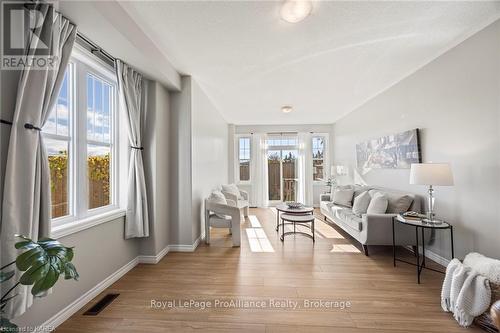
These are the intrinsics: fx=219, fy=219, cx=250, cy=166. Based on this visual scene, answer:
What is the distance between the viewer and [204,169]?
412cm

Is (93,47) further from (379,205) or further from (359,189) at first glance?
(359,189)

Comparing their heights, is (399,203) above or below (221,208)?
above

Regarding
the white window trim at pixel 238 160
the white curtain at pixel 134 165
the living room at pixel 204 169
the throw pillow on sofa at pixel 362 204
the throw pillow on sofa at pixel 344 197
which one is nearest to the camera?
the living room at pixel 204 169

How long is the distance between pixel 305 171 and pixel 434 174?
4.58 m

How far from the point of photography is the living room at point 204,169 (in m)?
1.55

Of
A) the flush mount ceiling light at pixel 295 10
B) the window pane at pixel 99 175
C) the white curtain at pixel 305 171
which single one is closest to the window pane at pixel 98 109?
the window pane at pixel 99 175

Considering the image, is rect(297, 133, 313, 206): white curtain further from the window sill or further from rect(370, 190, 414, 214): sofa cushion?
the window sill

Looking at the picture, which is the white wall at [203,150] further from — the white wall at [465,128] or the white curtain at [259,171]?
the white wall at [465,128]

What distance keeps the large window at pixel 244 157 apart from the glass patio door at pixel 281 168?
654mm

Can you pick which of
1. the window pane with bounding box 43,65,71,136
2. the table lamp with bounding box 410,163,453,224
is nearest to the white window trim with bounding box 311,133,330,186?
the table lamp with bounding box 410,163,453,224

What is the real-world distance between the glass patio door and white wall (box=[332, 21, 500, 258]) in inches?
151

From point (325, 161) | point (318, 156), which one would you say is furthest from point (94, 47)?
point (325, 161)

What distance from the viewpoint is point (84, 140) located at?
2219 mm

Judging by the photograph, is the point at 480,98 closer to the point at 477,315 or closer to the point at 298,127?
the point at 477,315
